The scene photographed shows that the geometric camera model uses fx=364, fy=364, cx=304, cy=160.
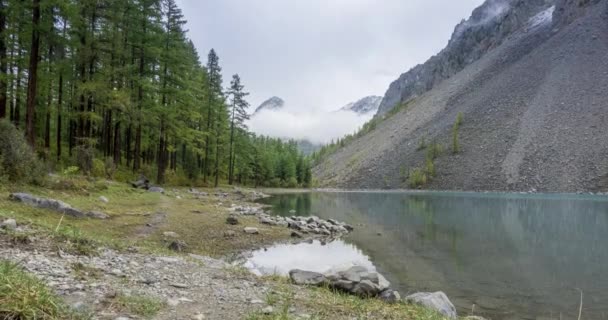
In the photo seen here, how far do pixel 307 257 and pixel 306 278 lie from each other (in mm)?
6946

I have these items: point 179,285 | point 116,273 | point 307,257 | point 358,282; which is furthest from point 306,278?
point 307,257

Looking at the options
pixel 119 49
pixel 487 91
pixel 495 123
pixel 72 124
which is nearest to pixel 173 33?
pixel 119 49

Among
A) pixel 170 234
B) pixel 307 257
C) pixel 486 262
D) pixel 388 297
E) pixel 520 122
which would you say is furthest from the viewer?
pixel 520 122

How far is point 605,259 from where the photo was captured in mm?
16156

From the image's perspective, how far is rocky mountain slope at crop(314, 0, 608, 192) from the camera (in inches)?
3674

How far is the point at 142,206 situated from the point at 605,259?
2210cm

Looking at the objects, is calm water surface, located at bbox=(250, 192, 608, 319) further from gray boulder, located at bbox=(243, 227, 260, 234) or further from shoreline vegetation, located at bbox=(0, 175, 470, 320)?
shoreline vegetation, located at bbox=(0, 175, 470, 320)

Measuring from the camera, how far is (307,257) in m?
15.0

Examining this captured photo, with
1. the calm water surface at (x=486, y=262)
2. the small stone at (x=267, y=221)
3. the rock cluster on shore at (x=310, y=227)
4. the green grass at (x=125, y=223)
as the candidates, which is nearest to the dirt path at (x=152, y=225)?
the green grass at (x=125, y=223)

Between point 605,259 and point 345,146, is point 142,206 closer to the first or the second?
point 605,259

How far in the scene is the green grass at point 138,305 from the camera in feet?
14.5

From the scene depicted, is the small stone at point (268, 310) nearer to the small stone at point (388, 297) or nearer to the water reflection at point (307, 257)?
the small stone at point (388, 297)

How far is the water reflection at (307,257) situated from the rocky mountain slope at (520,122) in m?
91.0

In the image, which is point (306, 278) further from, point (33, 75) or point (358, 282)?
point (33, 75)
